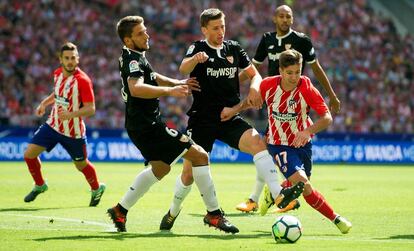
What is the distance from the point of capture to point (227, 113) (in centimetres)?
1031

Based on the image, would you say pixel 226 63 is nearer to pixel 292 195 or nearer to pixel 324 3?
pixel 292 195

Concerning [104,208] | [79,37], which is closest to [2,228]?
[104,208]

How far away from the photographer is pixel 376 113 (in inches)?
1260

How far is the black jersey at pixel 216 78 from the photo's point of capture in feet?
34.3

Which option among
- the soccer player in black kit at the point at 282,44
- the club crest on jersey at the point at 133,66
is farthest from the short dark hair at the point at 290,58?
the soccer player in black kit at the point at 282,44

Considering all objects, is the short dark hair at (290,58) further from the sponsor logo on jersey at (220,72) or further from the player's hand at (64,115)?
Answer: the player's hand at (64,115)

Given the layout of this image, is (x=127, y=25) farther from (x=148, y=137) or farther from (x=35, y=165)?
(x=35, y=165)

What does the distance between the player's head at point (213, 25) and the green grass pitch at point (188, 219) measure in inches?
84.2

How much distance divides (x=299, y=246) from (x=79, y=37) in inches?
970

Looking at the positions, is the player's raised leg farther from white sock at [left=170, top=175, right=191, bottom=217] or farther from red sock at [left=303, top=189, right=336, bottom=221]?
red sock at [left=303, top=189, right=336, bottom=221]

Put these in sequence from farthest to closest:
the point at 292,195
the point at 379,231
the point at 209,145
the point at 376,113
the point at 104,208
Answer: the point at 376,113, the point at 104,208, the point at 209,145, the point at 379,231, the point at 292,195

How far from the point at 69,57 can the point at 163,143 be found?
4.23 m

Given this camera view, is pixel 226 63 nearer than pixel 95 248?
No

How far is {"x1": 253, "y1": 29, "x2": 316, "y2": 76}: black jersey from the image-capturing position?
12.2 m
